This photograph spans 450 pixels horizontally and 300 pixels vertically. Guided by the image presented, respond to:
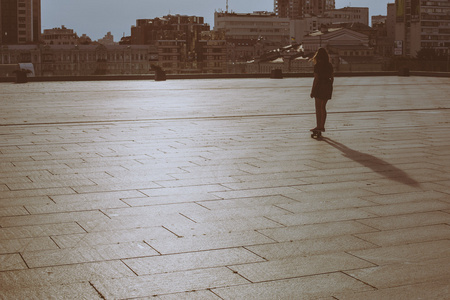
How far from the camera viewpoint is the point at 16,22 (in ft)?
591

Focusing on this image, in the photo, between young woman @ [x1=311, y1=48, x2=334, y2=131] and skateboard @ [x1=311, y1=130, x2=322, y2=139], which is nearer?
skateboard @ [x1=311, y1=130, x2=322, y2=139]

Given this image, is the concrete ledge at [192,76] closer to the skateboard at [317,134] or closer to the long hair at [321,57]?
the long hair at [321,57]

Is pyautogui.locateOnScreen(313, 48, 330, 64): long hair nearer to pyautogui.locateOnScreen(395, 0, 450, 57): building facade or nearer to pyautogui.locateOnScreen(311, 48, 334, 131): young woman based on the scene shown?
pyautogui.locateOnScreen(311, 48, 334, 131): young woman

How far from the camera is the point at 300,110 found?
17250mm

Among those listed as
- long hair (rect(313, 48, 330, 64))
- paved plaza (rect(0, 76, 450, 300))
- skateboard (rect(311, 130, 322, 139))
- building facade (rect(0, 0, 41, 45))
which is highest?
building facade (rect(0, 0, 41, 45))

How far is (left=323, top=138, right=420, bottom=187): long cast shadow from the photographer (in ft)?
25.6

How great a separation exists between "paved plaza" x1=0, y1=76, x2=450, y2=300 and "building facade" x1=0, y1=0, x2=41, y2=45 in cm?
17291

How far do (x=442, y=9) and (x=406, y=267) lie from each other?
673 ft

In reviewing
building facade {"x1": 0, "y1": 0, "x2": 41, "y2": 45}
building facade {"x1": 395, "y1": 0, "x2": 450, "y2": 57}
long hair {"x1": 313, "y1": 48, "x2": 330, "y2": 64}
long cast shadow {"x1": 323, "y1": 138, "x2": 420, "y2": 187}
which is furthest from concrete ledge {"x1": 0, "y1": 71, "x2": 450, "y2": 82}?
building facade {"x1": 0, "y1": 0, "x2": 41, "y2": 45}

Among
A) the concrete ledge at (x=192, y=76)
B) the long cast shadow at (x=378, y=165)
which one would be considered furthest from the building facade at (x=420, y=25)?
the long cast shadow at (x=378, y=165)

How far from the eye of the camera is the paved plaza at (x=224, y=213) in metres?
4.34

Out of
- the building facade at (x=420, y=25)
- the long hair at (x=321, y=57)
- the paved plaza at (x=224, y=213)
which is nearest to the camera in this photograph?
the paved plaza at (x=224, y=213)

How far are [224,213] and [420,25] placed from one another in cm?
19287

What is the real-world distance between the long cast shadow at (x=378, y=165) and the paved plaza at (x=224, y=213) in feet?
0.07
